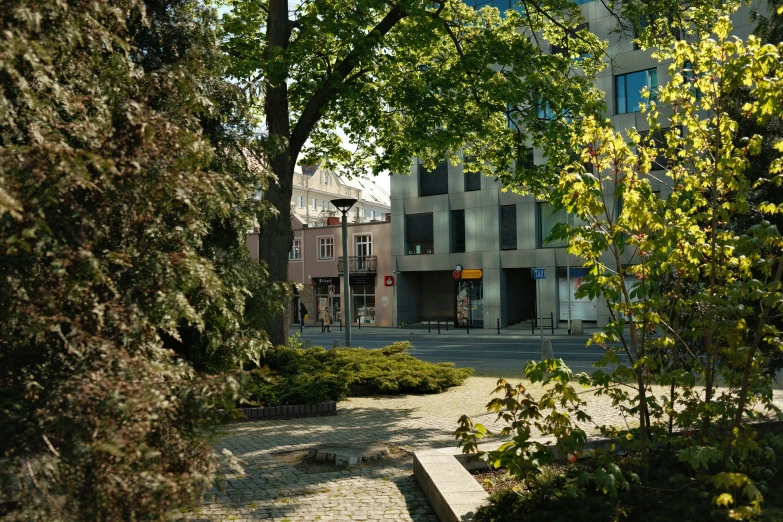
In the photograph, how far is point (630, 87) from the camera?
3631cm

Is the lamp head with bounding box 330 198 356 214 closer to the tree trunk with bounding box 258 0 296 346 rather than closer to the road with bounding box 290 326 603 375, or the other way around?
the tree trunk with bounding box 258 0 296 346

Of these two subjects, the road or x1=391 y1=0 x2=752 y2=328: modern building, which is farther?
x1=391 y1=0 x2=752 y2=328: modern building

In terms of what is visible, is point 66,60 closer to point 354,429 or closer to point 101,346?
point 101,346

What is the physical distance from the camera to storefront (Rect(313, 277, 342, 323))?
175ft

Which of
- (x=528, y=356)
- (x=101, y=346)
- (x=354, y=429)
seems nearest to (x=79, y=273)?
(x=101, y=346)

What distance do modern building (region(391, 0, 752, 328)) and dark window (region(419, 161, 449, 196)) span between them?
60mm

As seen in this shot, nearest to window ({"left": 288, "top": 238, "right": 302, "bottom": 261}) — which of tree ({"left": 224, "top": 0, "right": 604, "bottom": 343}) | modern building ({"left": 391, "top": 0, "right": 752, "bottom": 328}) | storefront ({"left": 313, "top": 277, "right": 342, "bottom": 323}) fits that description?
storefront ({"left": 313, "top": 277, "right": 342, "bottom": 323})

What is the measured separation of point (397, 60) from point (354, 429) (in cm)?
853

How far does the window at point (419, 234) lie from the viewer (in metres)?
45.3

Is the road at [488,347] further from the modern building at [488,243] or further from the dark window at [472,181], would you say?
the dark window at [472,181]

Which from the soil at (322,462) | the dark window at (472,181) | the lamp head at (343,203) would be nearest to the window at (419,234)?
the dark window at (472,181)

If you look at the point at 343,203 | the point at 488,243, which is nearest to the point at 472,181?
the point at 488,243

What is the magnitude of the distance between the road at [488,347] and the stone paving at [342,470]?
5.87 metres

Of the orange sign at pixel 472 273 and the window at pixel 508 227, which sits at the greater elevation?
the window at pixel 508 227
